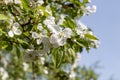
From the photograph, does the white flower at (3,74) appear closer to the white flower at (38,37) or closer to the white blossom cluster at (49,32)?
the white blossom cluster at (49,32)

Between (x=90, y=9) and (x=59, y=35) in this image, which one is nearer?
(x=59, y=35)

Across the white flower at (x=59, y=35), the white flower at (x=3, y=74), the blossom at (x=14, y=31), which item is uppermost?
the white flower at (x=3, y=74)

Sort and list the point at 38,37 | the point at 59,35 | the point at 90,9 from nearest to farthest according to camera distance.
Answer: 1. the point at 59,35
2. the point at 38,37
3. the point at 90,9

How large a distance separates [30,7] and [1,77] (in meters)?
6.40

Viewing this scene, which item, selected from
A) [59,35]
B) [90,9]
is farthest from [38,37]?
[90,9]

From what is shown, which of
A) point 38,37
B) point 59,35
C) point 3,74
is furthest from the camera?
point 3,74

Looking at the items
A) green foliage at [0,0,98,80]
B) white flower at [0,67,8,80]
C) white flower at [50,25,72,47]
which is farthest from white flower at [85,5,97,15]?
white flower at [0,67,8,80]

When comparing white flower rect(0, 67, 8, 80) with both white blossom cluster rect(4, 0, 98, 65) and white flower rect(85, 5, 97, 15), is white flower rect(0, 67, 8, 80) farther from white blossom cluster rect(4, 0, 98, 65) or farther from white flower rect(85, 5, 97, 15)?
white blossom cluster rect(4, 0, 98, 65)

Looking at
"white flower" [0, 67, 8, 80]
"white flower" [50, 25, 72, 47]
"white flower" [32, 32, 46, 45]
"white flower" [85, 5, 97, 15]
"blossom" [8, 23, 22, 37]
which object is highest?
"white flower" [0, 67, 8, 80]

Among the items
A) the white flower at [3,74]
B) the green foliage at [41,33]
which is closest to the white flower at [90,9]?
the green foliage at [41,33]

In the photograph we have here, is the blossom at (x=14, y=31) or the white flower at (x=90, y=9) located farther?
the white flower at (x=90, y=9)

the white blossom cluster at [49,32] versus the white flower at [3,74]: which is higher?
the white flower at [3,74]

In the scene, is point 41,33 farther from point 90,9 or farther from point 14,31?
point 90,9

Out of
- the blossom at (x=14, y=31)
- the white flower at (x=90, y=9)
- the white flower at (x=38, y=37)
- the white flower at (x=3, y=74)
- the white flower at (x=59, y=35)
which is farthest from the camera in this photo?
the white flower at (x=3, y=74)
